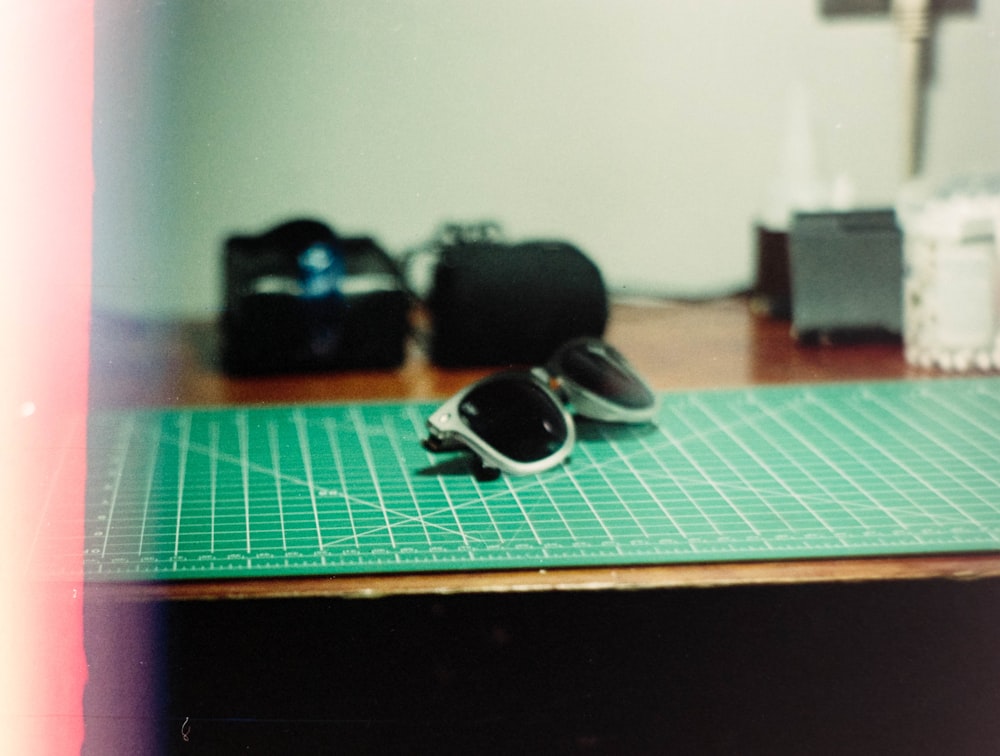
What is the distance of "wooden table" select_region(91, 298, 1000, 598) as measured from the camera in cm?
58

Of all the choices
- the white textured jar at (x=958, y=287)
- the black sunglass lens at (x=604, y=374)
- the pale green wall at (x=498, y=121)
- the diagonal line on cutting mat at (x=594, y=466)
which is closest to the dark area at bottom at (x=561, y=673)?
the diagonal line on cutting mat at (x=594, y=466)

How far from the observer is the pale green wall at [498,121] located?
1.12m

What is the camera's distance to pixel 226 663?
1.87ft

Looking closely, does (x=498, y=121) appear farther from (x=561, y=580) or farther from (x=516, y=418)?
(x=561, y=580)

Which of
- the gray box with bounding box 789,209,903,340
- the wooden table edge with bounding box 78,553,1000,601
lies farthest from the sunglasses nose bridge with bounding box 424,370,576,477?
the gray box with bounding box 789,209,903,340

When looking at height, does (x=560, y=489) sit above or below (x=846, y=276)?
below

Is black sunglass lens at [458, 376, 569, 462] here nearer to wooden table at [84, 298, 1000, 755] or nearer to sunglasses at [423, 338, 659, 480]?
sunglasses at [423, 338, 659, 480]

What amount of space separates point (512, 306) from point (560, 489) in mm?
305

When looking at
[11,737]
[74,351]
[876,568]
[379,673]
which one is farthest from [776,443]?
[74,351]

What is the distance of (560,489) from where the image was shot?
2.32 feet

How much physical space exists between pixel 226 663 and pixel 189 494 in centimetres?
16

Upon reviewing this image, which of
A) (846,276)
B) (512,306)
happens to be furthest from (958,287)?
(512,306)

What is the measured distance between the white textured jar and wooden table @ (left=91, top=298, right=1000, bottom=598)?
0.03m

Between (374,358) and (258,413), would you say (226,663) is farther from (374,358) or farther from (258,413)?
(374,358)
